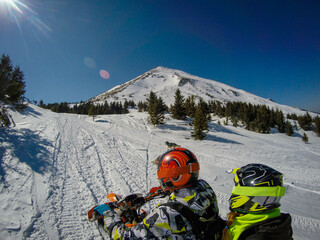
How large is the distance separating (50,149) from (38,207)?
4750mm

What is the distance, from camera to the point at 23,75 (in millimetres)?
20547

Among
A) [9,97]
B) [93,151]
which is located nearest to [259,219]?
[93,151]

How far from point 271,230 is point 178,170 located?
1.22m

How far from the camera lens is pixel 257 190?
169 centimetres

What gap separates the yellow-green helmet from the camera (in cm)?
167

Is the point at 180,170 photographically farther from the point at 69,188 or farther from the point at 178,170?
the point at 69,188

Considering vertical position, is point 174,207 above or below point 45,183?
above

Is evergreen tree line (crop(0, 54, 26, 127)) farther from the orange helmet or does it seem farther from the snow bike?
the orange helmet

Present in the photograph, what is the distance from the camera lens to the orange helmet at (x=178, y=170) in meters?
2.24

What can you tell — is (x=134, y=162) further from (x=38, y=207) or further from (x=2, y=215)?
(x=2, y=215)

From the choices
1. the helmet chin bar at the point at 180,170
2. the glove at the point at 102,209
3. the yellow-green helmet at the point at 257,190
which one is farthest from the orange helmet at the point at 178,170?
the glove at the point at 102,209

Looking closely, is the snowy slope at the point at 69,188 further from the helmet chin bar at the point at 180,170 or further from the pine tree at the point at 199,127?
the pine tree at the point at 199,127

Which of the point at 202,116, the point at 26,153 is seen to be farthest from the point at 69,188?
the point at 202,116

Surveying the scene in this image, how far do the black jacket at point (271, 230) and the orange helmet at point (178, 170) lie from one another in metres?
0.90
